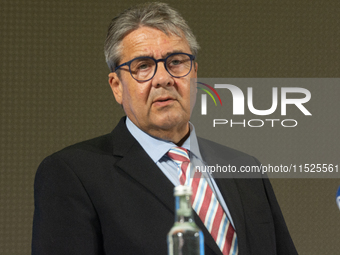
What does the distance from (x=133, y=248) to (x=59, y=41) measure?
186 centimetres

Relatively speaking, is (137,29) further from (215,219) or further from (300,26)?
(300,26)

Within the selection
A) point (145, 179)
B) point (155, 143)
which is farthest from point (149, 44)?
point (145, 179)

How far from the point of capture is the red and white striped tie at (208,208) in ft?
4.06

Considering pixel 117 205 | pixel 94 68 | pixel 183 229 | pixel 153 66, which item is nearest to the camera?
pixel 183 229

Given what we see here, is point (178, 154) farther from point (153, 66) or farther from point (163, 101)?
A: point (153, 66)

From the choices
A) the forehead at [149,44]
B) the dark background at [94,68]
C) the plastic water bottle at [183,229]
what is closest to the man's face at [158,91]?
the forehead at [149,44]

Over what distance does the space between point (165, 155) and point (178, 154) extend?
46 mm

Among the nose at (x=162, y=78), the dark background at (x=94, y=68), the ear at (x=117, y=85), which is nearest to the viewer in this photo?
the nose at (x=162, y=78)

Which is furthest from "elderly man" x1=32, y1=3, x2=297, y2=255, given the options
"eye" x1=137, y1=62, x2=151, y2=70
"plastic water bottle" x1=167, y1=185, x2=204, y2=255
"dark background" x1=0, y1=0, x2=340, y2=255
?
→ "dark background" x1=0, y1=0, x2=340, y2=255

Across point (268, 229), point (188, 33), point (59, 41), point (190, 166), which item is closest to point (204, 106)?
point (190, 166)

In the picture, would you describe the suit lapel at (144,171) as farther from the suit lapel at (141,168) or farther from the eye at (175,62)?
the eye at (175,62)

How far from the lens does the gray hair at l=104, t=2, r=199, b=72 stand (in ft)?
4.66

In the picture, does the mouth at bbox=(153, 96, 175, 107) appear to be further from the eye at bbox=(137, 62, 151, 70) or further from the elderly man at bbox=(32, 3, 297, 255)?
the eye at bbox=(137, 62, 151, 70)

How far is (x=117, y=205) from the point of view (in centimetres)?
124
